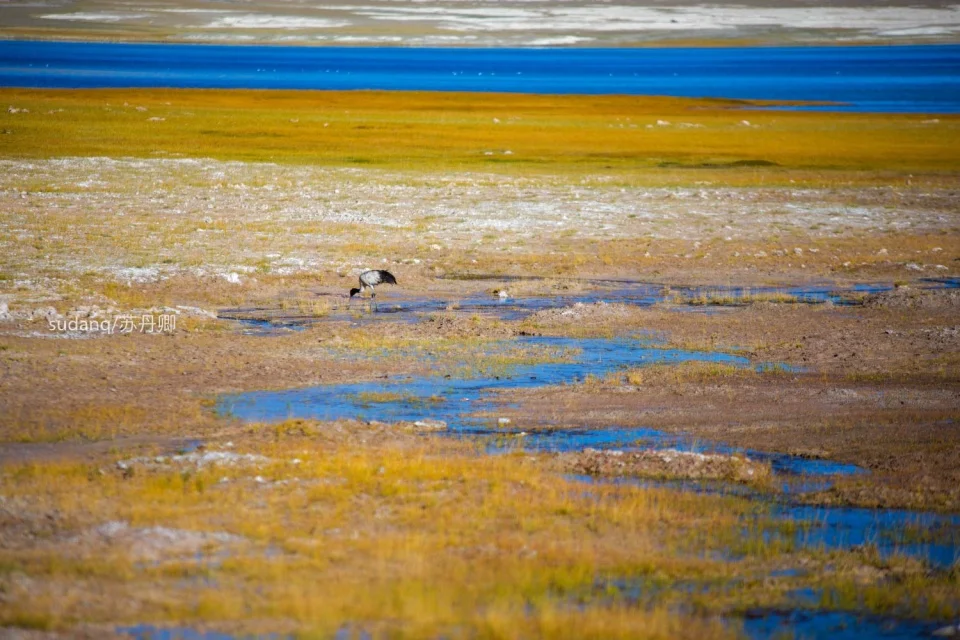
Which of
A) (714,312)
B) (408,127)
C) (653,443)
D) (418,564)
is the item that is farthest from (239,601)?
(408,127)

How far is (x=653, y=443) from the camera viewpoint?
13484 mm

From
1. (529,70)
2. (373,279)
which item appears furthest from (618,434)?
(529,70)

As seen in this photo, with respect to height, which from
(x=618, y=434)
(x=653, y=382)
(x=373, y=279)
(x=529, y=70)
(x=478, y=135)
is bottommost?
(x=529, y=70)

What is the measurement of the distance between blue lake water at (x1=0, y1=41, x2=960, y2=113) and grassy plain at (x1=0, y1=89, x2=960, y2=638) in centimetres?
5048

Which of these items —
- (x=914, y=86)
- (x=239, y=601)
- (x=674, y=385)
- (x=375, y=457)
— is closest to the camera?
(x=239, y=601)

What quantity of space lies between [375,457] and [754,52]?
18671cm

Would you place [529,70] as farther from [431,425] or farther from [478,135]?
[431,425]

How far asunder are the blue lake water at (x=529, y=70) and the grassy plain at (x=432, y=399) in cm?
5048

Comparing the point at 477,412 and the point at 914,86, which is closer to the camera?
the point at 477,412

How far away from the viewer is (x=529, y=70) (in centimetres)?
13325

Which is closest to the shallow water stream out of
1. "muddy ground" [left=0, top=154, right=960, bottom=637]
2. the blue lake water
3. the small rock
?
the small rock

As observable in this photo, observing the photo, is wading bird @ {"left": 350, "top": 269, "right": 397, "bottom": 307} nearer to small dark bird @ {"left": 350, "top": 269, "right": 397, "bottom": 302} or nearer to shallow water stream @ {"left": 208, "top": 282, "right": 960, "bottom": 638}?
small dark bird @ {"left": 350, "top": 269, "right": 397, "bottom": 302}

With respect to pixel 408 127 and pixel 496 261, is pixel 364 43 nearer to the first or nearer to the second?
pixel 408 127

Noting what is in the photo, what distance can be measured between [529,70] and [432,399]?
12138 centimetres
